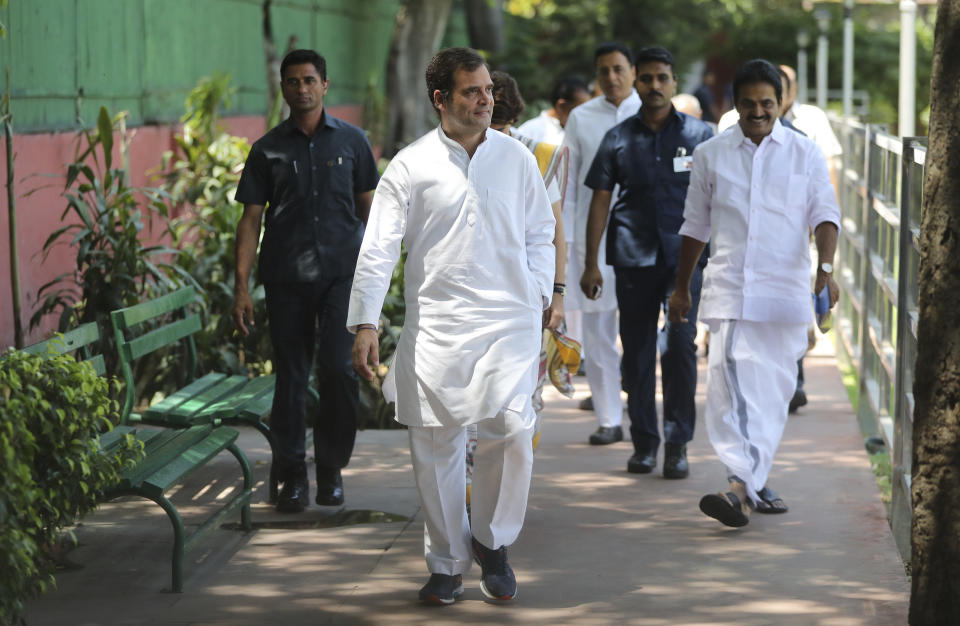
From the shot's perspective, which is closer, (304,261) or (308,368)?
(304,261)

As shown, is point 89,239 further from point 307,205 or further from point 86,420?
point 86,420

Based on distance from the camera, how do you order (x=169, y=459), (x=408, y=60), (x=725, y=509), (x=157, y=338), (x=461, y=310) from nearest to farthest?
(x=461, y=310) → (x=169, y=459) → (x=725, y=509) → (x=157, y=338) → (x=408, y=60)

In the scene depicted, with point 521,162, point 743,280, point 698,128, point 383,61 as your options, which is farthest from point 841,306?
point 383,61

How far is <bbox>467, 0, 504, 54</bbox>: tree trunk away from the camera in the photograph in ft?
86.9

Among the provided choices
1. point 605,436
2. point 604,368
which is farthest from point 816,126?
point 605,436

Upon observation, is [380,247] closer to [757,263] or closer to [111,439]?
[111,439]

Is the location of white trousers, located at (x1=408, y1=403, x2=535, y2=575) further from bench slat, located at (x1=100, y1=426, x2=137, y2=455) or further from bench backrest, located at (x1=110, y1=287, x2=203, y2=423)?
bench backrest, located at (x1=110, y1=287, x2=203, y2=423)

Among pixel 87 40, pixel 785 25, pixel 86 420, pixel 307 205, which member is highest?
pixel 785 25

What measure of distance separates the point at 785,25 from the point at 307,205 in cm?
4798

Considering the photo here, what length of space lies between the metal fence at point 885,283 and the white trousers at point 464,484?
4.94 ft

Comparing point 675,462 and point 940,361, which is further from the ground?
point 940,361

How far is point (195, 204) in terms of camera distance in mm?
10422

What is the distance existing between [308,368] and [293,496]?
0.57 meters

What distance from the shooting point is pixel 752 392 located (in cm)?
667
